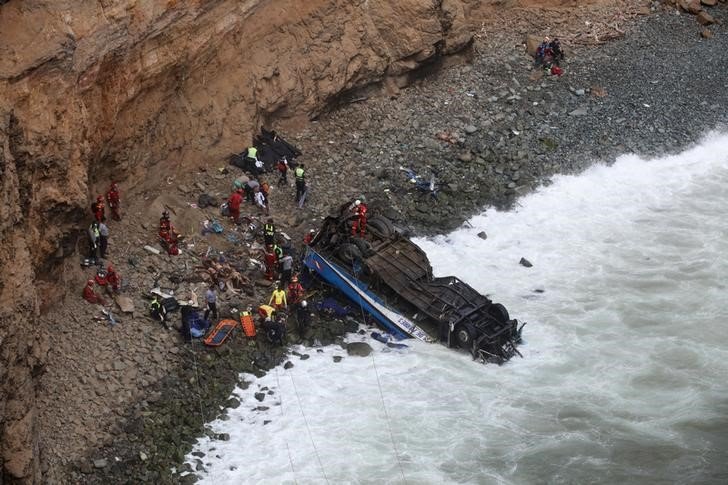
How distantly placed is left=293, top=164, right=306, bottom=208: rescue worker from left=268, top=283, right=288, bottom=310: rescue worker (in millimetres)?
4125

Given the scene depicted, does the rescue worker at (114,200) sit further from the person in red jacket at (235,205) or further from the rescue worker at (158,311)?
the rescue worker at (158,311)

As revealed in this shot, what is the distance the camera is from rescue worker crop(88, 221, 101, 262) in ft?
71.2

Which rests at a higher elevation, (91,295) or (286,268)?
(286,268)

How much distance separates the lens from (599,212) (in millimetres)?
27531

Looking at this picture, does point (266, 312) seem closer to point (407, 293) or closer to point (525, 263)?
point (407, 293)

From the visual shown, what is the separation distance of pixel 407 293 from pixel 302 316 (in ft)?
7.86

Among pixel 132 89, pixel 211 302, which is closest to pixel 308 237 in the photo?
pixel 211 302

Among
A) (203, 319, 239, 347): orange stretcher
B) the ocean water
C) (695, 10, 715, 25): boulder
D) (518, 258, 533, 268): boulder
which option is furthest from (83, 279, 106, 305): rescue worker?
(695, 10, 715, 25): boulder

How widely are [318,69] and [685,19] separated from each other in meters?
14.9

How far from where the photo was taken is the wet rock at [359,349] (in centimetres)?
2167

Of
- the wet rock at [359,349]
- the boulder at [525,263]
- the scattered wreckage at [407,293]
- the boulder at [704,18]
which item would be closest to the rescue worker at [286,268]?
the scattered wreckage at [407,293]

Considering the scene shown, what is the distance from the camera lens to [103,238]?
21953 millimetres

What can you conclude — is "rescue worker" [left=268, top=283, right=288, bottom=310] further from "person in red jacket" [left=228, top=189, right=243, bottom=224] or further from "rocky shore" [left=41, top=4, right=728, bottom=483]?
"person in red jacket" [left=228, top=189, right=243, bottom=224]

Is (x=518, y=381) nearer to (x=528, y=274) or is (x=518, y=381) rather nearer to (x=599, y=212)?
(x=528, y=274)
